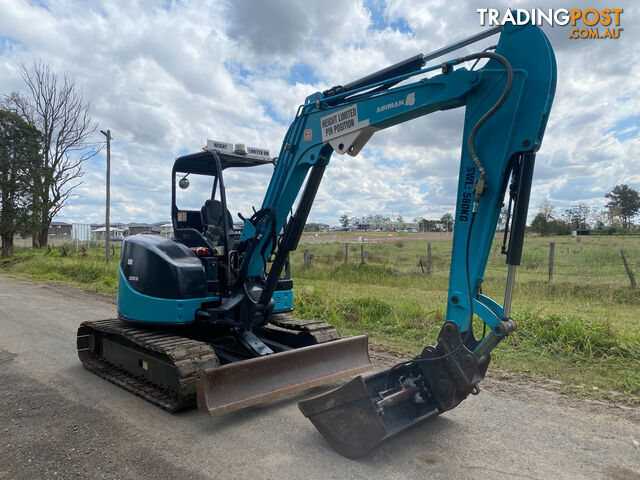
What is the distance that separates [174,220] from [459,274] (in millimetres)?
3895

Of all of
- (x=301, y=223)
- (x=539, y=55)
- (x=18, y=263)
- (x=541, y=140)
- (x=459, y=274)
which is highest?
(x=539, y=55)

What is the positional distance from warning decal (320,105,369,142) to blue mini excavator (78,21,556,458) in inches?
0.5

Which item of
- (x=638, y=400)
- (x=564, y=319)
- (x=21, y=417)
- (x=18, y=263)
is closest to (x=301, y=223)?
(x=21, y=417)

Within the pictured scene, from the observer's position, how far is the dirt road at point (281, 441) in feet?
10.9

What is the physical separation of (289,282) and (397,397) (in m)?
2.48

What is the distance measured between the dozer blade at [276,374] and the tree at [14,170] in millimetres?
30089

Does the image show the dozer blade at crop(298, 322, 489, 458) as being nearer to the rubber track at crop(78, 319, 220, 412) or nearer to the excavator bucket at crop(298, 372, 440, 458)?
the excavator bucket at crop(298, 372, 440, 458)

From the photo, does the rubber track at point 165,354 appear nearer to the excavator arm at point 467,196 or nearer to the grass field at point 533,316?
the excavator arm at point 467,196

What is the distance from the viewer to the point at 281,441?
3.80 meters

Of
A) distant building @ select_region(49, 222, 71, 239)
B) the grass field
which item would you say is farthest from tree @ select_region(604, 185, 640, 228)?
distant building @ select_region(49, 222, 71, 239)

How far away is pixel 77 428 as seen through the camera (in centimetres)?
406

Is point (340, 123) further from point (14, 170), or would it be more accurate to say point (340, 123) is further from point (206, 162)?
point (14, 170)

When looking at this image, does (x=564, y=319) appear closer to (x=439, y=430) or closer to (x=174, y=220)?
(x=439, y=430)

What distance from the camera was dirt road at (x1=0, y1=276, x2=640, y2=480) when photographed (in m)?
3.32
